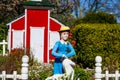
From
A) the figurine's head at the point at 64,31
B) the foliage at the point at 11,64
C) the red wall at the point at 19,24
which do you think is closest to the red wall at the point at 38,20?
the red wall at the point at 19,24

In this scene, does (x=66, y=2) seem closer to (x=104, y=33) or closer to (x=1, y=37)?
(x=1, y=37)

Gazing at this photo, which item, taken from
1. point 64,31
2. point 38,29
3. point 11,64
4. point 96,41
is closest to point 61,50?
point 64,31

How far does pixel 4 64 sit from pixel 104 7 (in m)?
33.9

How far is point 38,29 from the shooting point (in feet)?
75.2

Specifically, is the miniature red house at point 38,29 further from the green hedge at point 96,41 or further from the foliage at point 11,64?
the foliage at point 11,64

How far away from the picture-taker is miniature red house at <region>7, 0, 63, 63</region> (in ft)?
74.6

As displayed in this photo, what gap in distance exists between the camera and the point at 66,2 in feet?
136

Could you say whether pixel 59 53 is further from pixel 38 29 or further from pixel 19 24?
pixel 19 24

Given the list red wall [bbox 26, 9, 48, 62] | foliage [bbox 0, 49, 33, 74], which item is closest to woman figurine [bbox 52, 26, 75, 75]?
foliage [bbox 0, 49, 33, 74]

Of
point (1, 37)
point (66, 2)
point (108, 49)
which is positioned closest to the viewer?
point (108, 49)

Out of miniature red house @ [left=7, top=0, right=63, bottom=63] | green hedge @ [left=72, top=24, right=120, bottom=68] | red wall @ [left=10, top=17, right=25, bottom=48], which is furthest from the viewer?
red wall @ [left=10, top=17, right=25, bottom=48]

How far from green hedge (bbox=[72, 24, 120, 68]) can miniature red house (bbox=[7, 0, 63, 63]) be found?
12.7ft

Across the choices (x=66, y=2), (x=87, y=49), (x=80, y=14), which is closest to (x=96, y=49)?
(x=87, y=49)

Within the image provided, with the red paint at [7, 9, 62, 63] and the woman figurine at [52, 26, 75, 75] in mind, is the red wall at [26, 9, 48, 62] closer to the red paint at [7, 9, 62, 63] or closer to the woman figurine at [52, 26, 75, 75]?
the red paint at [7, 9, 62, 63]
